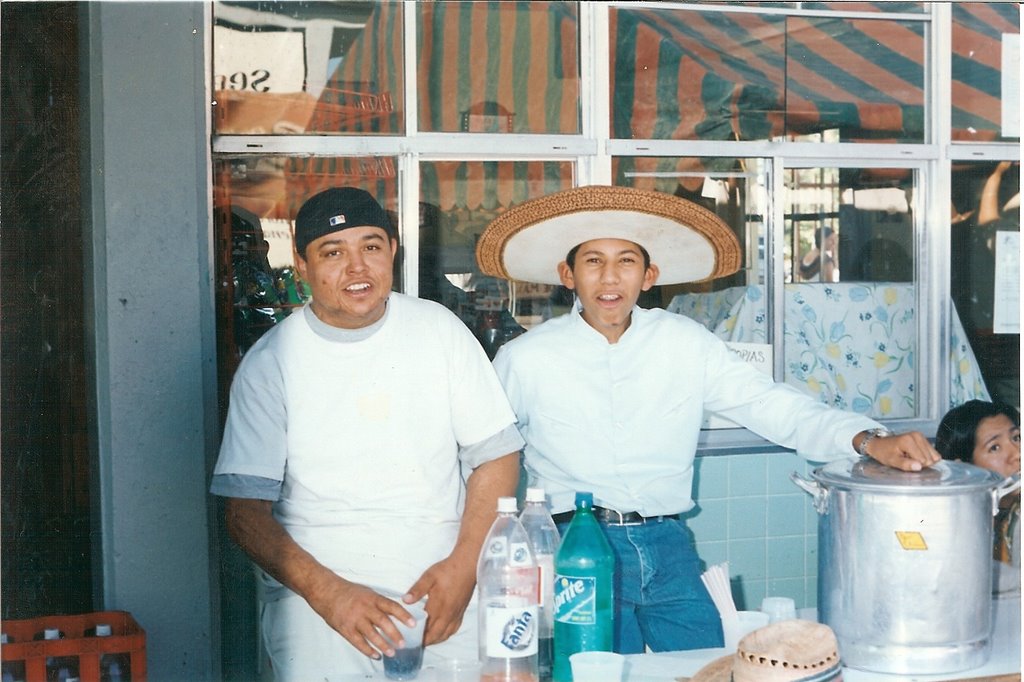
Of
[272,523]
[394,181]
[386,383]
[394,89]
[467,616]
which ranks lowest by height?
[467,616]

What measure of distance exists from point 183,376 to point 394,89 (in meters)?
1.25

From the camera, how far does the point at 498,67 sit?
4.16 m

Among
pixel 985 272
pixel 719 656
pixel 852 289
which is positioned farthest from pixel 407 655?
pixel 985 272

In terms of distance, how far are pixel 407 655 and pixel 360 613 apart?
29cm

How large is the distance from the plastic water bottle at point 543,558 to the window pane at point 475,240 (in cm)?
170

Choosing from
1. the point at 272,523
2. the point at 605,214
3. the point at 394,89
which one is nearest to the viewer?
the point at 272,523

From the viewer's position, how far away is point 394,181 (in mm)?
4055

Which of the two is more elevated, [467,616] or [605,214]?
[605,214]

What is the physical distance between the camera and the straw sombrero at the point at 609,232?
3.37 m

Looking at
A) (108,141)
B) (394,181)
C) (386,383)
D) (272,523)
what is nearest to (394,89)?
(394,181)

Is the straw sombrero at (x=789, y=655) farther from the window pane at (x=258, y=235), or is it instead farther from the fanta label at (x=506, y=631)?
the window pane at (x=258, y=235)

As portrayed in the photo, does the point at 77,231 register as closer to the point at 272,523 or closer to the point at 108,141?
the point at 108,141

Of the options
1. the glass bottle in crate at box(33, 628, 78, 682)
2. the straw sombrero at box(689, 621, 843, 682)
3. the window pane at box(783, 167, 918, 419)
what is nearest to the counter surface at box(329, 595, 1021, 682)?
the straw sombrero at box(689, 621, 843, 682)

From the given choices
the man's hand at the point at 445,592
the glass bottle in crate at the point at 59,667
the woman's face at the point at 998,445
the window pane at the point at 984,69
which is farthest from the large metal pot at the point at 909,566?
the window pane at the point at 984,69
